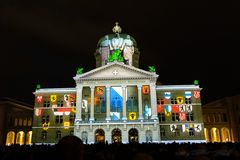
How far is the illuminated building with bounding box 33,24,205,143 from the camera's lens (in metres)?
63.6

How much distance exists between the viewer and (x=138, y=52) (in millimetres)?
87250

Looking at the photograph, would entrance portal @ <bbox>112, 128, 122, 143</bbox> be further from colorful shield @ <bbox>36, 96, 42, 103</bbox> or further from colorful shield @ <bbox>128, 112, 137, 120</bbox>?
colorful shield @ <bbox>36, 96, 42, 103</bbox>

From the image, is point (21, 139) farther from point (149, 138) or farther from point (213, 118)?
point (213, 118)

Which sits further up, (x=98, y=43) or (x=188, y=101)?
(x=98, y=43)

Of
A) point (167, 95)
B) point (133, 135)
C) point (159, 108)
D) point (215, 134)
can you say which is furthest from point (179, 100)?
point (215, 134)

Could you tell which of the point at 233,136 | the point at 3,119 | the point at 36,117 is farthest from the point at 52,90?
the point at 233,136

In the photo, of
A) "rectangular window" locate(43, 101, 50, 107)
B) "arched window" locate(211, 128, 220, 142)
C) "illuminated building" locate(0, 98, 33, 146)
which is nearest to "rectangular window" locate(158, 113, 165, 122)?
"arched window" locate(211, 128, 220, 142)

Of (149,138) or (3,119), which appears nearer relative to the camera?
(149,138)

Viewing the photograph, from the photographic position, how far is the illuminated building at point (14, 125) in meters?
81.9

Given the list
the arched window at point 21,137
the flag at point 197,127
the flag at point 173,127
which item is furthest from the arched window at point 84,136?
the arched window at point 21,137

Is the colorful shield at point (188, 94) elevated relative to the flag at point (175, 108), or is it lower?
elevated

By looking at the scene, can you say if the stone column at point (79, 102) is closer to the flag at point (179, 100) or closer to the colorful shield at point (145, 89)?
the colorful shield at point (145, 89)

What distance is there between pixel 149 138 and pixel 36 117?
2943 centimetres

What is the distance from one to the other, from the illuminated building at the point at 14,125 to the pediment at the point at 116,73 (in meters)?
27.6
